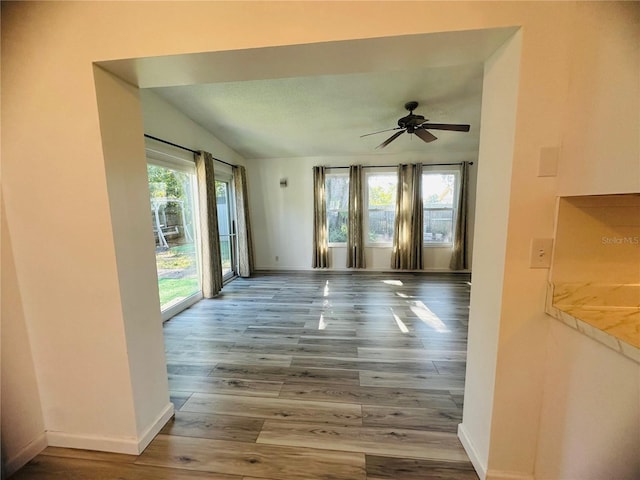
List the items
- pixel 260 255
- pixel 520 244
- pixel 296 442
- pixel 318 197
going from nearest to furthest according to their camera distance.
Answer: pixel 520 244
pixel 296 442
pixel 318 197
pixel 260 255

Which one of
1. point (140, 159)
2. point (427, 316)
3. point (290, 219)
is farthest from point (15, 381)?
point (290, 219)

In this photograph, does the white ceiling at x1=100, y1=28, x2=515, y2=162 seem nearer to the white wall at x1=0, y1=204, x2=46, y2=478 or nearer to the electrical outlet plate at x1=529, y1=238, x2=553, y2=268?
the electrical outlet plate at x1=529, y1=238, x2=553, y2=268

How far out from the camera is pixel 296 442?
1.43m

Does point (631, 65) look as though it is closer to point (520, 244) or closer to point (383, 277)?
point (520, 244)

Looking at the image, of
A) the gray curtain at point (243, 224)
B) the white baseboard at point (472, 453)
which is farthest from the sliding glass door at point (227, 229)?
the white baseboard at point (472, 453)

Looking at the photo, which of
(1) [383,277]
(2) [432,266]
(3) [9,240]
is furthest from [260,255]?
(3) [9,240]

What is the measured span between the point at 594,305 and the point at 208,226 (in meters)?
3.93

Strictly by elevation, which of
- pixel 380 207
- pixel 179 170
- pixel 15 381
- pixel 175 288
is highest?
pixel 179 170

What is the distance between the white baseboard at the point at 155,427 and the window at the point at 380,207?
444 centimetres

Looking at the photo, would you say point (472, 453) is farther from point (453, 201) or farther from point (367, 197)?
point (453, 201)

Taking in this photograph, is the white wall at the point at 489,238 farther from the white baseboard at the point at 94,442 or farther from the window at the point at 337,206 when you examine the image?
the window at the point at 337,206

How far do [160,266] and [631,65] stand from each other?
Result: 12.8 feet

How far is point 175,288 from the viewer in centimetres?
Answer: 344

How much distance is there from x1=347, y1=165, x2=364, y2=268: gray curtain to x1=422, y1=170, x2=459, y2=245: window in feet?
4.35
